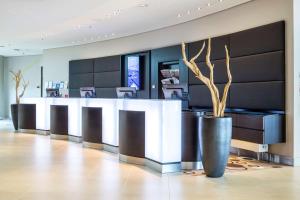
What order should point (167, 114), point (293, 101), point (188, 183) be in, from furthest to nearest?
point (293, 101), point (167, 114), point (188, 183)

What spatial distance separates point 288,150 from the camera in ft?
21.7

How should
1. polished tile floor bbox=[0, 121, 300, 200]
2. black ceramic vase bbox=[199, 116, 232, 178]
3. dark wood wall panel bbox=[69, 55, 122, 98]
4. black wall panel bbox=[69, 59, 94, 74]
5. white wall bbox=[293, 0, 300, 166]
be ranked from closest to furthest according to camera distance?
polished tile floor bbox=[0, 121, 300, 200] → black ceramic vase bbox=[199, 116, 232, 178] → white wall bbox=[293, 0, 300, 166] → dark wood wall panel bbox=[69, 55, 122, 98] → black wall panel bbox=[69, 59, 94, 74]

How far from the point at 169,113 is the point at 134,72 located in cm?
667

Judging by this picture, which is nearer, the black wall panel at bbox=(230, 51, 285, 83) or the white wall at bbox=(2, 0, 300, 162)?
the white wall at bbox=(2, 0, 300, 162)

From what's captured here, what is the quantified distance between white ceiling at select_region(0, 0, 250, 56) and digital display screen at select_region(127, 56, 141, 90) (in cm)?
92

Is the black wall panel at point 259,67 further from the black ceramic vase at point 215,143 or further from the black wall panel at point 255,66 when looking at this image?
the black ceramic vase at point 215,143

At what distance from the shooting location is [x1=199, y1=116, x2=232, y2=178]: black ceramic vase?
5.39 meters

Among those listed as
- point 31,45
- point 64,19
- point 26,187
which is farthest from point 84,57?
point 26,187

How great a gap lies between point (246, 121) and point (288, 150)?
940 mm

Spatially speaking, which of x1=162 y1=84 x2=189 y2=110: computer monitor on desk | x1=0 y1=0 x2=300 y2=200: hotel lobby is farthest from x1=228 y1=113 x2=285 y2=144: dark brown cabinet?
x1=162 y1=84 x2=189 y2=110: computer monitor on desk

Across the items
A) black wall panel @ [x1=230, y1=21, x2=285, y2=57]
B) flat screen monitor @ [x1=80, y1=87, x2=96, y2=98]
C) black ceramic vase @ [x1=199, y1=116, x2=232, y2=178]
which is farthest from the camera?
flat screen monitor @ [x1=80, y1=87, x2=96, y2=98]

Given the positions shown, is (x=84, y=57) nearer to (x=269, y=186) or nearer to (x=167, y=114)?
(x=167, y=114)

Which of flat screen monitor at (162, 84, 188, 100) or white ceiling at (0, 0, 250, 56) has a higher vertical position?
white ceiling at (0, 0, 250, 56)

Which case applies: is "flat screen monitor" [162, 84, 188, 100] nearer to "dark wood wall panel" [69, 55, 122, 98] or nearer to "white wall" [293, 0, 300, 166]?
"white wall" [293, 0, 300, 166]
